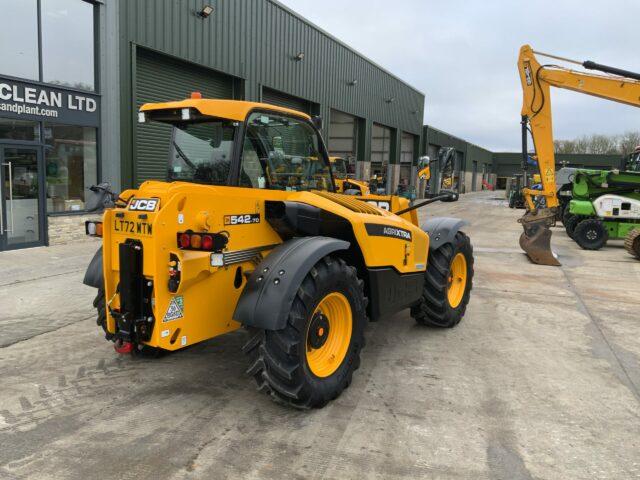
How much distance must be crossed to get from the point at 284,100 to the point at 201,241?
1596 centimetres

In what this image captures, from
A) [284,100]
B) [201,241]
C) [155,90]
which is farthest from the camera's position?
[284,100]

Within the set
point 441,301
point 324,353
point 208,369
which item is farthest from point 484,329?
point 208,369

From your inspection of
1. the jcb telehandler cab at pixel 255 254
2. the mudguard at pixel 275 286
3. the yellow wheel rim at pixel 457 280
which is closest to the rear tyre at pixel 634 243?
the yellow wheel rim at pixel 457 280

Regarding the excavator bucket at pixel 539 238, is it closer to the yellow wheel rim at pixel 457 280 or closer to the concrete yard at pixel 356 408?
the concrete yard at pixel 356 408

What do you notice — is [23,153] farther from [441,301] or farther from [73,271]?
[441,301]

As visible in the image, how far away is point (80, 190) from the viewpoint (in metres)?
11.4

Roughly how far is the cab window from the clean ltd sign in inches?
303

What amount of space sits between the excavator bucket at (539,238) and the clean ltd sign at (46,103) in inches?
389

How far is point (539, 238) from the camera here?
10.7 meters

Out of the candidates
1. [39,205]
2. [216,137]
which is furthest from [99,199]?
[39,205]

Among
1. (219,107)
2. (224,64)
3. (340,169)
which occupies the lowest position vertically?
(340,169)

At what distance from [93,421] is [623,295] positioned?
7602 mm

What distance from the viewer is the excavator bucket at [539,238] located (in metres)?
10.6

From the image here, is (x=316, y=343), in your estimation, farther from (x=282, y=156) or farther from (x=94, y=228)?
(x=94, y=228)
